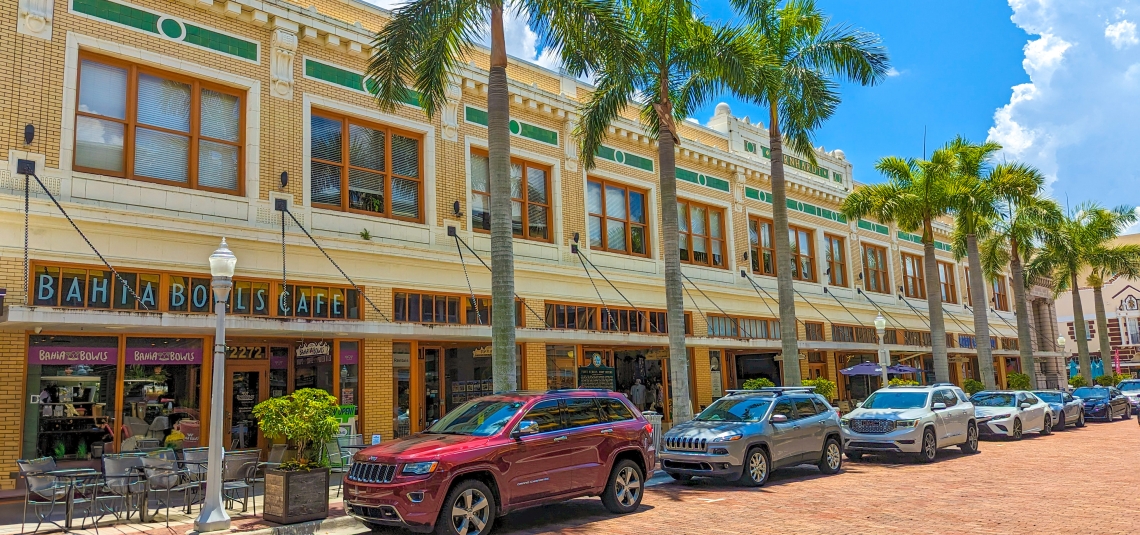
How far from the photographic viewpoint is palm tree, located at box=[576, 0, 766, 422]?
17.0 meters

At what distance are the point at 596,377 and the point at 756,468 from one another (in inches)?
357

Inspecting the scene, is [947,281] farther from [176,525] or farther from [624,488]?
[176,525]

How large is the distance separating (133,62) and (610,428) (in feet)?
36.6

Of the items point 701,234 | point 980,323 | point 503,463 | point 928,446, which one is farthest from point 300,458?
point 980,323

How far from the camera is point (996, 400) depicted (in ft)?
78.3

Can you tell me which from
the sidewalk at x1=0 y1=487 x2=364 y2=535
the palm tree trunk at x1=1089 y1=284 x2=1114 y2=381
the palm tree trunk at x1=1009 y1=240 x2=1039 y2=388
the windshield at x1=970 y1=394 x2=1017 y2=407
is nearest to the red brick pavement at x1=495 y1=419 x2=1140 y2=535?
the sidewalk at x1=0 y1=487 x2=364 y2=535

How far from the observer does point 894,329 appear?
3609cm

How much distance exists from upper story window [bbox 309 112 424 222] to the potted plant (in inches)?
277

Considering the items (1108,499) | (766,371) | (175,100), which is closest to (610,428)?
(1108,499)

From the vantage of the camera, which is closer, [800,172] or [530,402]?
[530,402]

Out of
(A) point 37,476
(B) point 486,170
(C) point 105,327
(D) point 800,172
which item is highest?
(D) point 800,172

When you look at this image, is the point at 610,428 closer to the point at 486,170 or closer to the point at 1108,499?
the point at 1108,499

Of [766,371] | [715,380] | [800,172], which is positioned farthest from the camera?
[800,172]

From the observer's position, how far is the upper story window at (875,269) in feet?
117
